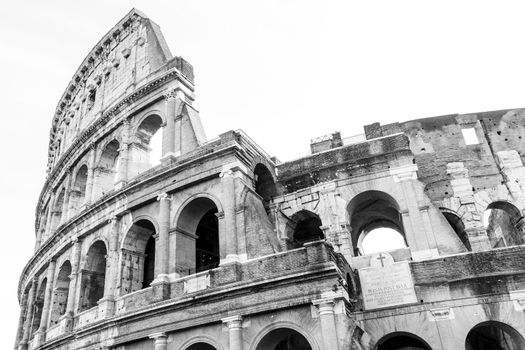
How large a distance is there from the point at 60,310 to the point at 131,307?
18.2 feet

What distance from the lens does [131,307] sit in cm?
1380

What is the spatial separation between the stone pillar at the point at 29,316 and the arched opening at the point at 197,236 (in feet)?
31.0

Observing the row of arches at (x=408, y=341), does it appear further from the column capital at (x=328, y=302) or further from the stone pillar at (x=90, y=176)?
the stone pillar at (x=90, y=176)

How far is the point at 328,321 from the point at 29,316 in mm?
15511

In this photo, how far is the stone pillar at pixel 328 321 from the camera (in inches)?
406

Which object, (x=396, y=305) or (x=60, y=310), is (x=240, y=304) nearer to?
(x=396, y=305)

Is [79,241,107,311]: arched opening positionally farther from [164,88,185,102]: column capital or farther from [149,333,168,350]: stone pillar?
[164,88,185,102]: column capital

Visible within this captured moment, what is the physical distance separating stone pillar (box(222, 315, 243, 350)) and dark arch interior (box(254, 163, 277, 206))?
4.58 metres

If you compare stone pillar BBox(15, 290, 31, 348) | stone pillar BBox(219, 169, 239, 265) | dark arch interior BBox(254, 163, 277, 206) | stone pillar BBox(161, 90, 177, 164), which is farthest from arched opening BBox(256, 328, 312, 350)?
stone pillar BBox(15, 290, 31, 348)

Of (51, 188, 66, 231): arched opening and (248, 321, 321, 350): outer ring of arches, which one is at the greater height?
(51, 188, 66, 231): arched opening

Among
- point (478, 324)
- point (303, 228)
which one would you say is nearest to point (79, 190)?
point (303, 228)

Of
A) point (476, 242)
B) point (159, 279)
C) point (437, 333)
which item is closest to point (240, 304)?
point (159, 279)

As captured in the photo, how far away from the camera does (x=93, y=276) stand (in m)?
16.7

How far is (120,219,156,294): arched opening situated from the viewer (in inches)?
588
